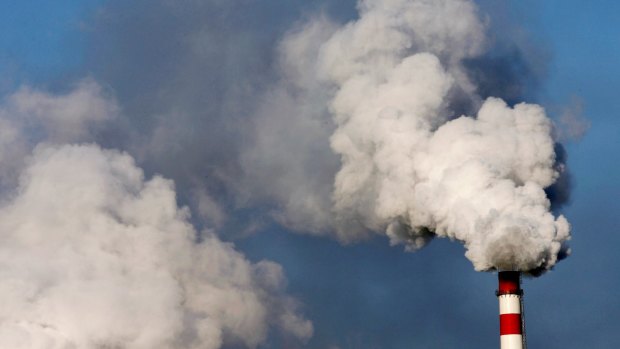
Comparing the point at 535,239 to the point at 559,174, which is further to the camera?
the point at 559,174

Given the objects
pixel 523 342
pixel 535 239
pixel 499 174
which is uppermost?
pixel 499 174

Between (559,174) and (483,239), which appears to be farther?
(559,174)

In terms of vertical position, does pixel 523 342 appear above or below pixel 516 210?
below

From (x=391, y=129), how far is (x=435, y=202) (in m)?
5.34

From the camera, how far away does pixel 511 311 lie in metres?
68.5

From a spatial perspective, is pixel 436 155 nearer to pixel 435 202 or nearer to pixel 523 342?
pixel 435 202

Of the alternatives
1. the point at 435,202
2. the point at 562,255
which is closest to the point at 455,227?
the point at 435,202

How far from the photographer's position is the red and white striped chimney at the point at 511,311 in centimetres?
6850

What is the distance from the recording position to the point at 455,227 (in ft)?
232

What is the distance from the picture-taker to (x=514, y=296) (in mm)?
68688

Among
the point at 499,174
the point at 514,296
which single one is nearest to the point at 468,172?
the point at 499,174

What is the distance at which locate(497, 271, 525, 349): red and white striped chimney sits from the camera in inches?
2697

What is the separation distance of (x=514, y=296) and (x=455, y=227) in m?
5.37

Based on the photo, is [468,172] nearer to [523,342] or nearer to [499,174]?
[499,174]
